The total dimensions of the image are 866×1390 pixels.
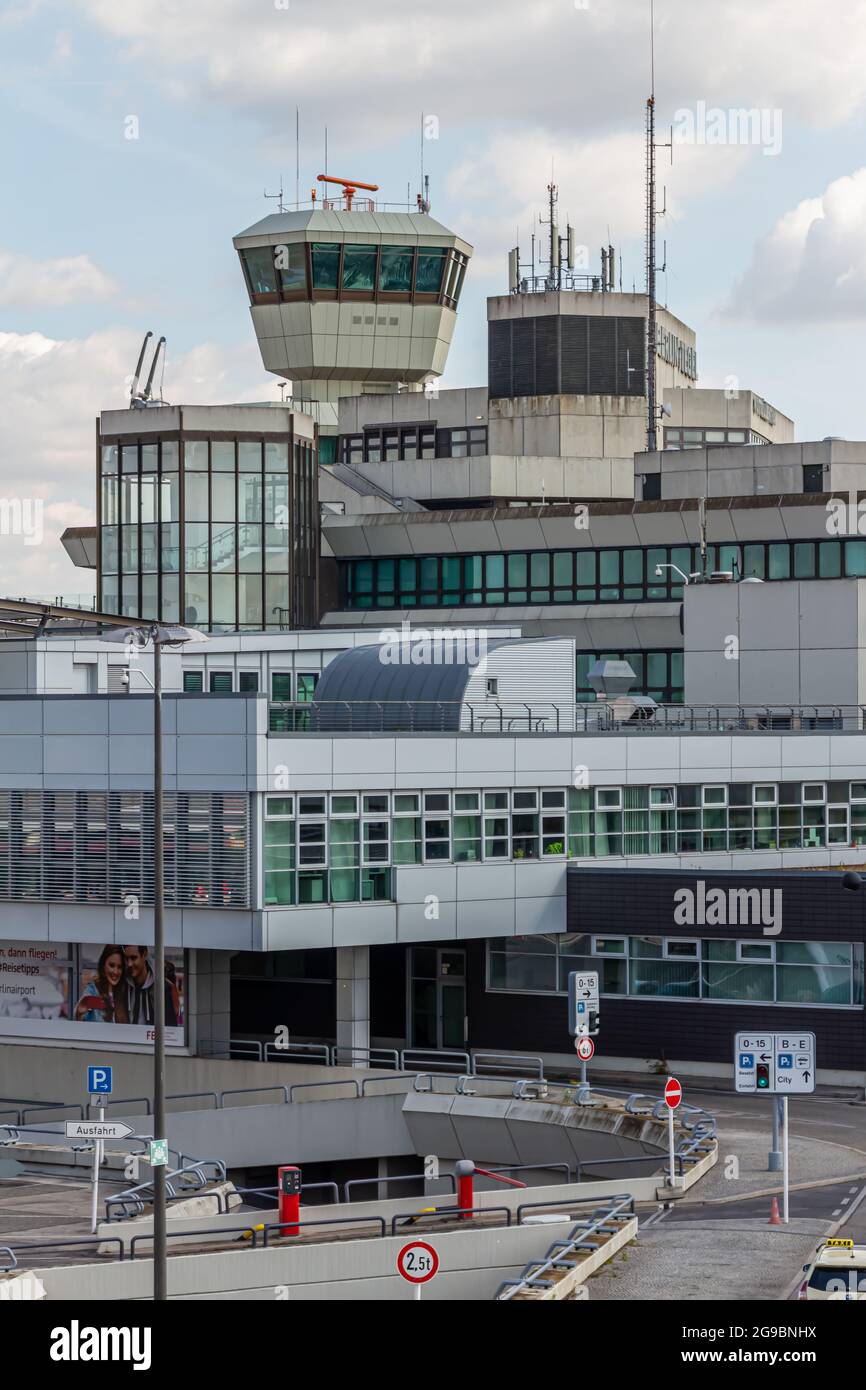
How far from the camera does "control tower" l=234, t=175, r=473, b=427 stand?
99188 millimetres

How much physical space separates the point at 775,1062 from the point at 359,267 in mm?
74905

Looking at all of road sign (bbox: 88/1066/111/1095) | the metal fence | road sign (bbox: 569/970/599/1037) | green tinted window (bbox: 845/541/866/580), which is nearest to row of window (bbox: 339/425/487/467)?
green tinted window (bbox: 845/541/866/580)

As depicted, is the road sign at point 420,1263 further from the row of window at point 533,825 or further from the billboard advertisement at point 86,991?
the billboard advertisement at point 86,991

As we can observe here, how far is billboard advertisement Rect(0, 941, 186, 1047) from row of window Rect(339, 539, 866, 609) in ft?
125

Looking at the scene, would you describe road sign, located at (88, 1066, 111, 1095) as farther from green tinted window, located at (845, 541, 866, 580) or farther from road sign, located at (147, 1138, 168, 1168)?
green tinted window, located at (845, 541, 866, 580)

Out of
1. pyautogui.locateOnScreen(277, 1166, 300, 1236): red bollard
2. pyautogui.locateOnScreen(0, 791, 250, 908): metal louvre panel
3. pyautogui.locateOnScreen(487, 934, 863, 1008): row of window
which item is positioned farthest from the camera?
pyautogui.locateOnScreen(487, 934, 863, 1008): row of window

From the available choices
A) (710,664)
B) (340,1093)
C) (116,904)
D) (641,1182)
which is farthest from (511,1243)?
(710,664)

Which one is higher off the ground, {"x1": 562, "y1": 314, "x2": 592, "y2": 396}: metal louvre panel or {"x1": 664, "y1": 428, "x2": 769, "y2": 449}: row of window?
{"x1": 562, "y1": 314, "x2": 592, "y2": 396}: metal louvre panel

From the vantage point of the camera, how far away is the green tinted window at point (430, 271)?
3944 inches

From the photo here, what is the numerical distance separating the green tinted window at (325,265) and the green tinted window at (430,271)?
4216 mm

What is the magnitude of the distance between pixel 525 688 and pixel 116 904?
11.7 metres

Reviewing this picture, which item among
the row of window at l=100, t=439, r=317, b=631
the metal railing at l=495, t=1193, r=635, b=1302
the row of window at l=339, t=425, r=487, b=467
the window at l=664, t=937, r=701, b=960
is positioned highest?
the row of window at l=339, t=425, r=487, b=467

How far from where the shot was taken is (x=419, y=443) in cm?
10288

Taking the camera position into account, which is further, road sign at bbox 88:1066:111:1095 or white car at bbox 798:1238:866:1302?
road sign at bbox 88:1066:111:1095
